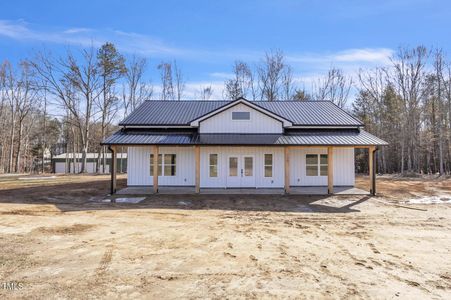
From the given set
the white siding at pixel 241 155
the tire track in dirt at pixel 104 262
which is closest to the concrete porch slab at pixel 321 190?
the white siding at pixel 241 155

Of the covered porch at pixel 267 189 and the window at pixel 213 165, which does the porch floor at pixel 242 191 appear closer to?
the covered porch at pixel 267 189

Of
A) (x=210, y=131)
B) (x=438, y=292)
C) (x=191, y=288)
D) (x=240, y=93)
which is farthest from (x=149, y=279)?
(x=240, y=93)

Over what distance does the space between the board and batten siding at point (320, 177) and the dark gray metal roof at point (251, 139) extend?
3.80 feet

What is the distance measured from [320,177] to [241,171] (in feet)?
15.0

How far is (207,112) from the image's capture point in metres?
18.6

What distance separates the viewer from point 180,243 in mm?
7008

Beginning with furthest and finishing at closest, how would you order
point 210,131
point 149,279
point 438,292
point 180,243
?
point 210,131, point 180,243, point 149,279, point 438,292

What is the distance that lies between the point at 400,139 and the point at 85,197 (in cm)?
2934

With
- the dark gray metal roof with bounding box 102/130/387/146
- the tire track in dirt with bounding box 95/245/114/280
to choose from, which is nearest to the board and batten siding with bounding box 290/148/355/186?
the dark gray metal roof with bounding box 102/130/387/146

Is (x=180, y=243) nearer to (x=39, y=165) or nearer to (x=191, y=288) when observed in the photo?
(x=191, y=288)

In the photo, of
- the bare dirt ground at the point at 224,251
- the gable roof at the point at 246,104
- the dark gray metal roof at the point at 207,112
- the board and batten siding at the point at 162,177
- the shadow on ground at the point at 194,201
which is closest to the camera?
the bare dirt ground at the point at 224,251

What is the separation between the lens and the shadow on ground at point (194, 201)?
38.8ft

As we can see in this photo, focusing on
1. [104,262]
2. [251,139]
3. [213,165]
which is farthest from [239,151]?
[104,262]

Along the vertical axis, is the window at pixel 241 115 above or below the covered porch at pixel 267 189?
above
